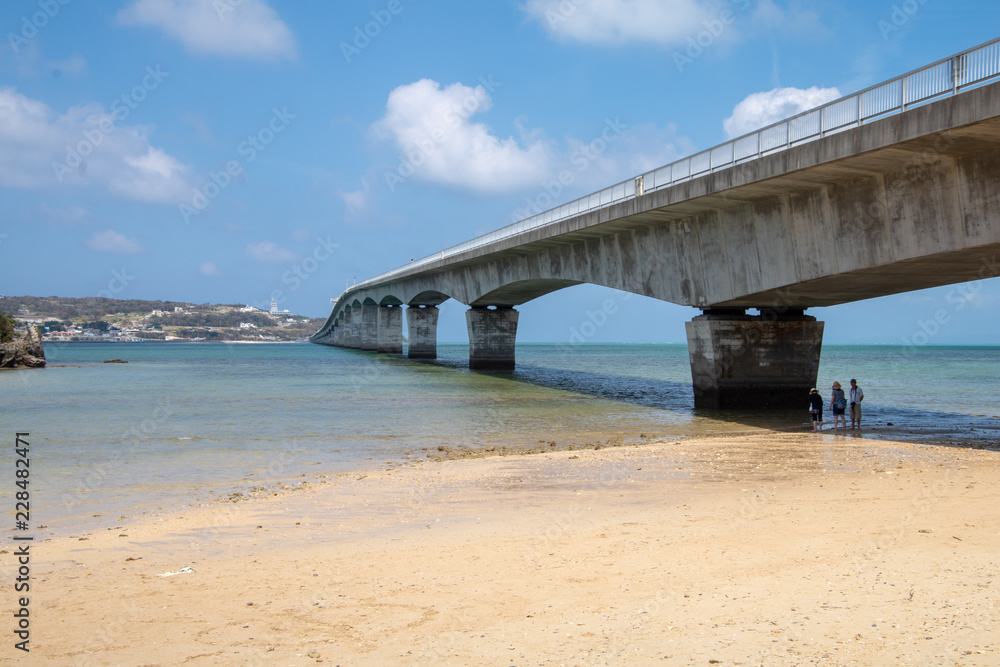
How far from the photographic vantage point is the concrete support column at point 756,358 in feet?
79.9

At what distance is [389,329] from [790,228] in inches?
2861

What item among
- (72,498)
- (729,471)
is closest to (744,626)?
(729,471)

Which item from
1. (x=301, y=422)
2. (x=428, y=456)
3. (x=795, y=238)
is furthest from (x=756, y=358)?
(x=301, y=422)

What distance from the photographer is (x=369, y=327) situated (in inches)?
3910

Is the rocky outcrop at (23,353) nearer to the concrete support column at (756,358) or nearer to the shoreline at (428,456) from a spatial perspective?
the shoreline at (428,456)

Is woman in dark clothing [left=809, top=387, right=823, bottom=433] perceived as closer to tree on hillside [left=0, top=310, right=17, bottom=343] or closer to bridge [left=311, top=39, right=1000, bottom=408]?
bridge [left=311, top=39, right=1000, bottom=408]

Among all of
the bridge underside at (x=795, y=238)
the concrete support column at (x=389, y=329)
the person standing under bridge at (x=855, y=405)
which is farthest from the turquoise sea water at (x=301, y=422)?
the concrete support column at (x=389, y=329)

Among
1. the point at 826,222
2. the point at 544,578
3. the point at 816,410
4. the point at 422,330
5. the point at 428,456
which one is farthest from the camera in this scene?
the point at 422,330

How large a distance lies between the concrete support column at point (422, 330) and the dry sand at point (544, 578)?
206ft

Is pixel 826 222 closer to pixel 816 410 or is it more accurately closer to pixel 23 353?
pixel 816 410

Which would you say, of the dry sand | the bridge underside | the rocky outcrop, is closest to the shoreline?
the dry sand

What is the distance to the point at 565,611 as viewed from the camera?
575 centimetres

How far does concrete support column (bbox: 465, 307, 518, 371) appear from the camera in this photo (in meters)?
53.8

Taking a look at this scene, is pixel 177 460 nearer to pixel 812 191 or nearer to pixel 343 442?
pixel 343 442
